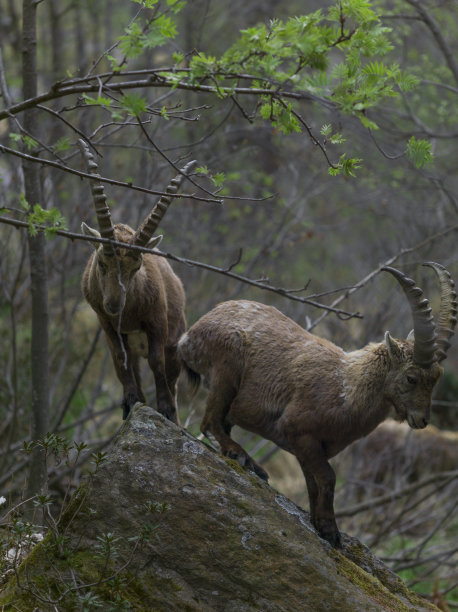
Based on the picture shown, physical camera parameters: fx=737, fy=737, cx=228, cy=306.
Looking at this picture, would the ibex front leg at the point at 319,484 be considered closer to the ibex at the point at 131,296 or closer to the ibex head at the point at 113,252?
the ibex at the point at 131,296

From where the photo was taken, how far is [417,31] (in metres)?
16.4

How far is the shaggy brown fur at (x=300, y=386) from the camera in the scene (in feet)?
18.1

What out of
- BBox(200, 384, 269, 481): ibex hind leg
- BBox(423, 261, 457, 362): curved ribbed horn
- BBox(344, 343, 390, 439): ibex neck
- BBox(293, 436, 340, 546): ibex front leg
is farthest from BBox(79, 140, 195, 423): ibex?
BBox(423, 261, 457, 362): curved ribbed horn

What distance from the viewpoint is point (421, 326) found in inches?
213

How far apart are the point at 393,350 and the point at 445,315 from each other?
0.50 meters

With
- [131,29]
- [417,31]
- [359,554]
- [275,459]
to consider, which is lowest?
[275,459]

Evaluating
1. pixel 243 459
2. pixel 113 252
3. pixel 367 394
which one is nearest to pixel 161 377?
pixel 243 459

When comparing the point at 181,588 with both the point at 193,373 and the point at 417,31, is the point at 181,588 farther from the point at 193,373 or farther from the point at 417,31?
the point at 417,31

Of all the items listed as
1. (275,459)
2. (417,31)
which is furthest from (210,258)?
(417,31)

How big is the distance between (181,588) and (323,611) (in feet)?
3.04

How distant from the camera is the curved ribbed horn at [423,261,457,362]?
5.61 m

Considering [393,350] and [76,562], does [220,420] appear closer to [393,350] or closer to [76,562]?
[393,350]

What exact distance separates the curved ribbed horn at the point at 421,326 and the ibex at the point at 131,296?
5.91 ft

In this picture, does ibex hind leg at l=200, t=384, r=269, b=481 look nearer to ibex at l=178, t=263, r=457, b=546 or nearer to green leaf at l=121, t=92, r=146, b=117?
ibex at l=178, t=263, r=457, b=546
